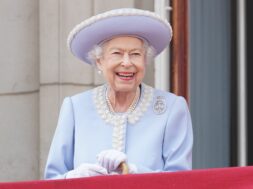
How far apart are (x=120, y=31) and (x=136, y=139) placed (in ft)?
1.74

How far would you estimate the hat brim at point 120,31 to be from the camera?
4.06m

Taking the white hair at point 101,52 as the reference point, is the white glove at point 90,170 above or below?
below

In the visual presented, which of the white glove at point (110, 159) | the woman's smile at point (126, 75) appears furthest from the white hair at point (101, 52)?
the white glove at point (110, 159)

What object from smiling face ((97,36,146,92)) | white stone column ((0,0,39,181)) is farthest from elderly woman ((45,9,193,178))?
white stone column ((0,0,39,181))

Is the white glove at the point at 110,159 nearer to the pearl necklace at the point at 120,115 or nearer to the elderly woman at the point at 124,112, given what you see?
the elderly woman at the point at 124,112

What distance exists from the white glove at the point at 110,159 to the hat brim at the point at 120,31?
23.1 inches

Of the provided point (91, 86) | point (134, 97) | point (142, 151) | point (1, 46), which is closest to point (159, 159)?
point (142, 151)

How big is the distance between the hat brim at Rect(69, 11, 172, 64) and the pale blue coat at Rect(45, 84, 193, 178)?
0.90ft

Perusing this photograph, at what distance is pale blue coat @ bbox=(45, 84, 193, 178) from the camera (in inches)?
159

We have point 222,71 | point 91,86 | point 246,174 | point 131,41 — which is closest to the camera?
point 246,174

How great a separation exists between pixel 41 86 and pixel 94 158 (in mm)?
2553

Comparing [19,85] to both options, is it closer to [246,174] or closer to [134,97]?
[134,97]

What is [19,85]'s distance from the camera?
659 cm

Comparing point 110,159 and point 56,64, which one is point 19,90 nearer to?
point 56,64
